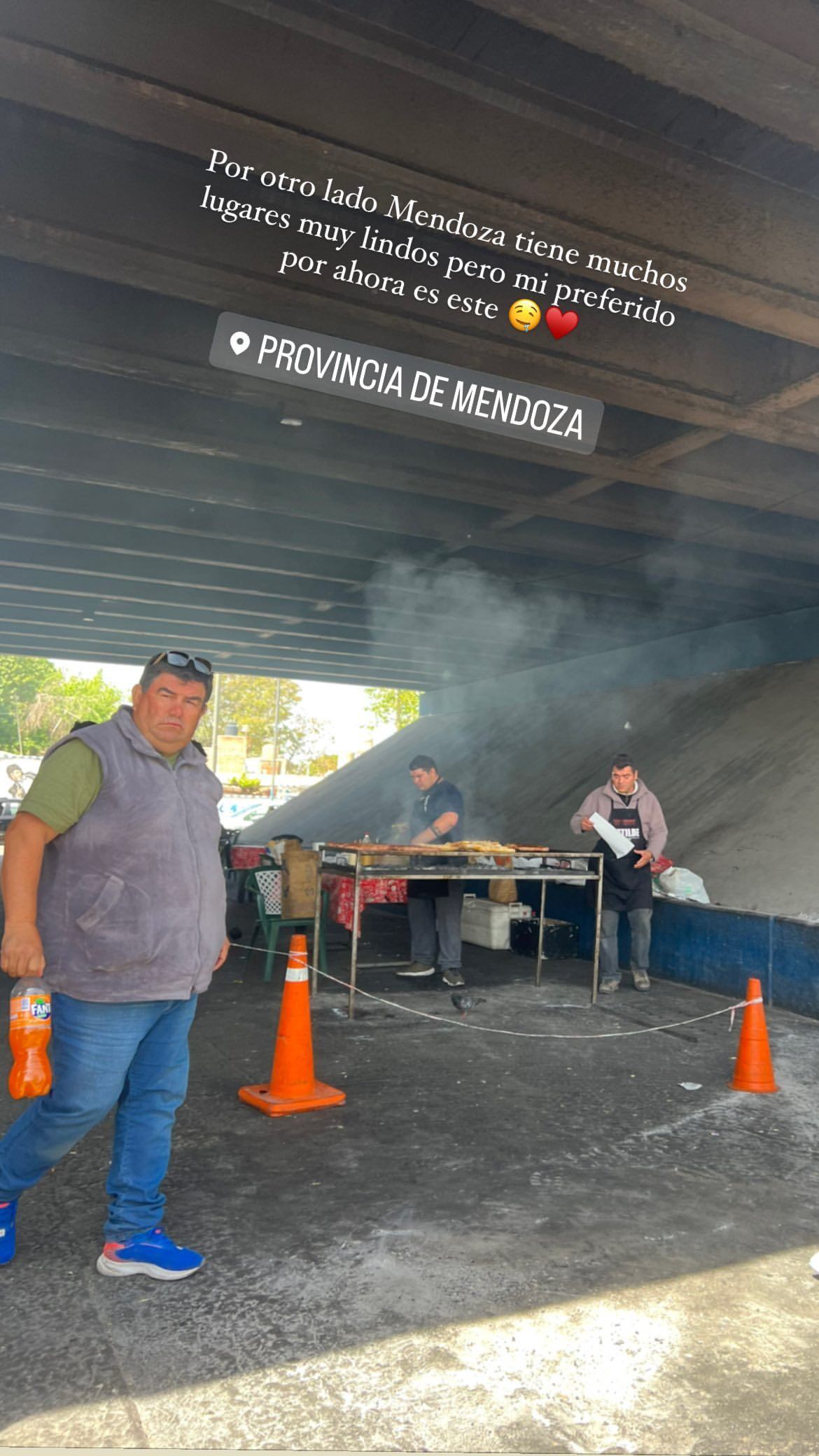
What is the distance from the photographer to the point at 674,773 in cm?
1257

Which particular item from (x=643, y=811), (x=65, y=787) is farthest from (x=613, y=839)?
(x=65, y=787)

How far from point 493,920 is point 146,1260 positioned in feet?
24.9

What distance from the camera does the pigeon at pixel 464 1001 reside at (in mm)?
7664

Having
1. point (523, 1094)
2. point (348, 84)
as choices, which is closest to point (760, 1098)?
point (523, 1094)

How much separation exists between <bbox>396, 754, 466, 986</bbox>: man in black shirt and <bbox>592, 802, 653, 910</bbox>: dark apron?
1343mm

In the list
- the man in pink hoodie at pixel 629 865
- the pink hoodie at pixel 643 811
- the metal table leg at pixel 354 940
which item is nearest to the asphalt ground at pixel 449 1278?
the metal table leg at pixel 354 940

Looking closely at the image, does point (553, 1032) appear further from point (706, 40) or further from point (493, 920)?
point (706, 40)

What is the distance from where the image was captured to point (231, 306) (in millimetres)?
5828

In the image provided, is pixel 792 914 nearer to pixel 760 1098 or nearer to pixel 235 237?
pixel 760 1098

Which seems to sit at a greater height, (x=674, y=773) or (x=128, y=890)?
(x=674, y=773)

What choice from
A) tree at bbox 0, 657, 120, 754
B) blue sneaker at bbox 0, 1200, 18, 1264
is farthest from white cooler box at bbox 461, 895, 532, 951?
tree at bbox 0, 657, 120, 754

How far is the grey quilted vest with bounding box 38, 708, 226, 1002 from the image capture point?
10.3 ft

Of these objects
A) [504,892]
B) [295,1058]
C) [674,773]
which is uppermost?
[674,773]

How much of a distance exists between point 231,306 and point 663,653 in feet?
36.2
